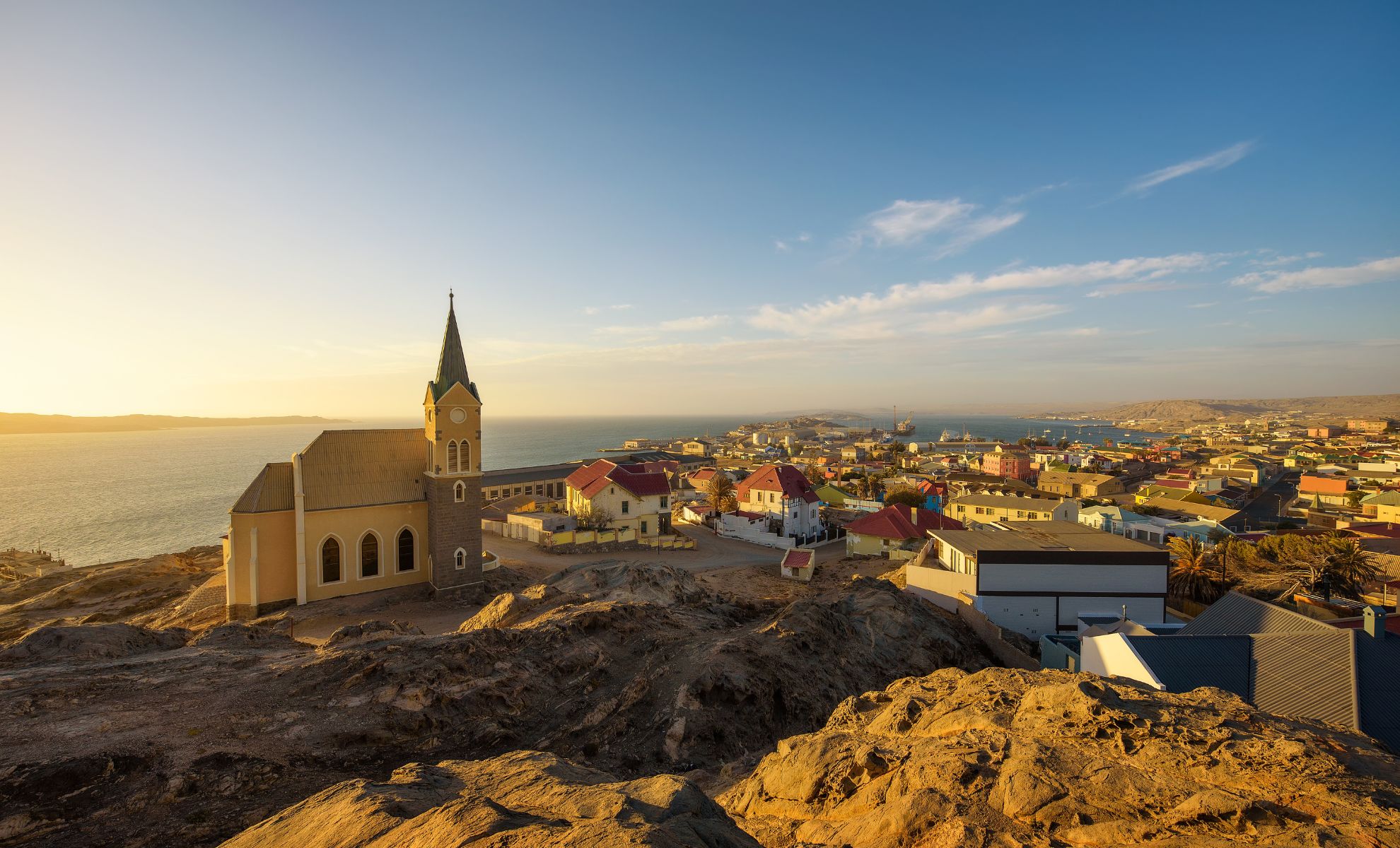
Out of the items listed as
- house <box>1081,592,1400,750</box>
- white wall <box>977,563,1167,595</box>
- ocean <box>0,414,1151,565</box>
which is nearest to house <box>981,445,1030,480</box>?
white wall <box>977,563,1167,595</box>

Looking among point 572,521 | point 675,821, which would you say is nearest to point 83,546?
point 572,521

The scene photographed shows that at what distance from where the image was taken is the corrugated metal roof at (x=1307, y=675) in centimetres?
1229

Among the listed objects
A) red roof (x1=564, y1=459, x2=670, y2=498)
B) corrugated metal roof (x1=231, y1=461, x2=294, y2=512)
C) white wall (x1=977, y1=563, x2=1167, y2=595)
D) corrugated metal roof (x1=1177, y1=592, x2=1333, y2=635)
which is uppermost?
corrugated metal roof (x1=231, y1=461, x2=294, y2=512)

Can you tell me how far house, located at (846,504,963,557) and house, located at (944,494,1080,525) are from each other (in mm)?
2713

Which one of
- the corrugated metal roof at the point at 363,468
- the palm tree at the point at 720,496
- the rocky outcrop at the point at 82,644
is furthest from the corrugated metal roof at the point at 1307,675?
the palm tree at the point at 720,496

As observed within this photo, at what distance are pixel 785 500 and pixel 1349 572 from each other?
30.0 m

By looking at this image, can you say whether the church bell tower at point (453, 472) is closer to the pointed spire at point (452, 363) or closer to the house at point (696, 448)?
the pointed spire at point (452, 363)

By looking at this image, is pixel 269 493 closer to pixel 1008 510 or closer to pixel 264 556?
pixel 264 556

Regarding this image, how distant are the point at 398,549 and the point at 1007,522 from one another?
35.6 metres

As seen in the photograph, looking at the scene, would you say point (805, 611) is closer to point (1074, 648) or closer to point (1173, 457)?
Result: point (1074, 648)

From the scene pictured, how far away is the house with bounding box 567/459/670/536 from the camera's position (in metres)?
40.7

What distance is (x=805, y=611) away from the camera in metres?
18.1

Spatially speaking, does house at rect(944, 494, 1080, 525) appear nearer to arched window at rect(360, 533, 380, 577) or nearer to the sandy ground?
the sandy ground

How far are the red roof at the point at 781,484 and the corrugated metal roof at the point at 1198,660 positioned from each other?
3075 cm
